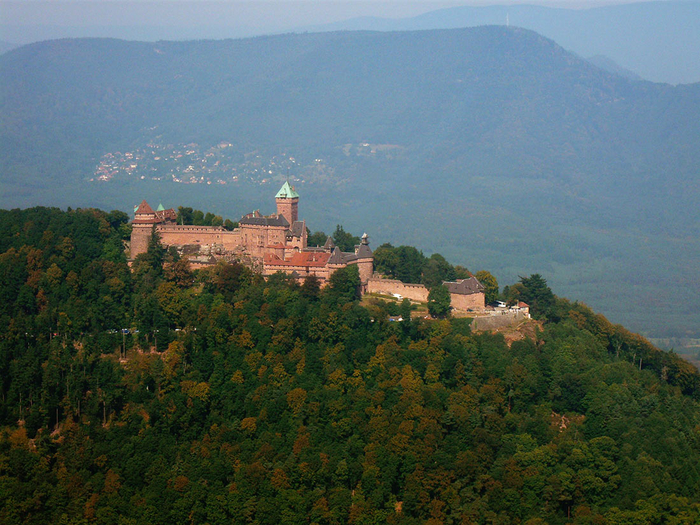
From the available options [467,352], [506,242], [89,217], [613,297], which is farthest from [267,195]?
→ [467,352]

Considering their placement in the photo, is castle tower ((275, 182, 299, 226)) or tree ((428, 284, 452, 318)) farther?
castle tower ((275, 182, 299, 226))

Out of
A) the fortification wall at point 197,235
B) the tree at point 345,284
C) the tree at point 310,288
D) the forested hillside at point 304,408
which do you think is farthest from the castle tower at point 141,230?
the tree at point 345,284

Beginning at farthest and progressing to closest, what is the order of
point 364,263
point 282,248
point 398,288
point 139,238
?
1. point 139,238
2. point 282,248
3. point 364,263
4. point 398,288

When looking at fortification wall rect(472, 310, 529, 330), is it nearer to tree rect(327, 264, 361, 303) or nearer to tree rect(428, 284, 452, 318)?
tree rect(428, 284, 452, 318)

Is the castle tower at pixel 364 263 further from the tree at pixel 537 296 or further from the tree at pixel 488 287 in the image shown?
the tree at pixel 537 296

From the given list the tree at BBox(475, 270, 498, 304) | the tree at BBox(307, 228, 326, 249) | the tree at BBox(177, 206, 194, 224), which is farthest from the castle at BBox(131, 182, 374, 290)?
the tree at BBox(475, 270, 498, 304)

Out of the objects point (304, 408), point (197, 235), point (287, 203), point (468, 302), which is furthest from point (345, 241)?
point (304, 408)

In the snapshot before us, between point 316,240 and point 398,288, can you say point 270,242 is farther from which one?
point 398,288

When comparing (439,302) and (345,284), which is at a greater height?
(345,284)
